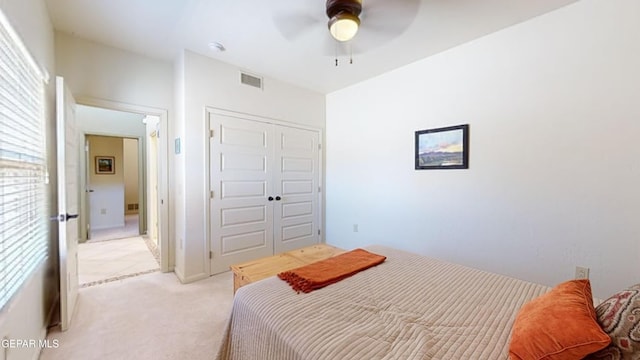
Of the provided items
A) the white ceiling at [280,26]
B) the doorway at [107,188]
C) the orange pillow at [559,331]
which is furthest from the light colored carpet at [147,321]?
the doorway at [107,188]

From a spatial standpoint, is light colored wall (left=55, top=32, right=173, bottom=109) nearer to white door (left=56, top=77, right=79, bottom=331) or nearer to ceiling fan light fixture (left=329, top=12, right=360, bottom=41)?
white door (left=56, top=77, right=79, bottom=331)

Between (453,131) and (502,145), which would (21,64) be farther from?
(502,145)

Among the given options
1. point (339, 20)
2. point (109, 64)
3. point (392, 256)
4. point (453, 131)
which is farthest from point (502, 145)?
point (109, 64)

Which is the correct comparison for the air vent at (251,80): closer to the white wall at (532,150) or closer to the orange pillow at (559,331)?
the white wall at (532,150)

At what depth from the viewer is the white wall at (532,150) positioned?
1839 mm

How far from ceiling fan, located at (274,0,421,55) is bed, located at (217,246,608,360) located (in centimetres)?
172

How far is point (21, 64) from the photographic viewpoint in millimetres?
1423

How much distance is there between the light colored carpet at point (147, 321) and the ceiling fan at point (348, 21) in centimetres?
243

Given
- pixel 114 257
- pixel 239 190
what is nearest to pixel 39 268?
pixel 239 190

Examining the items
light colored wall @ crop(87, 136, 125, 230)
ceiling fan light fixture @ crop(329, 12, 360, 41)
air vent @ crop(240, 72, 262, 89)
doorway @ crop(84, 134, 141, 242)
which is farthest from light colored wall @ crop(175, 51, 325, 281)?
light colored wall @ crop(87, 136, 125, 230)

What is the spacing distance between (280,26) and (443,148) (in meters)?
2.00

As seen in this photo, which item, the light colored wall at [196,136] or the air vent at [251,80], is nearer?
the light colored wall at [196,136]

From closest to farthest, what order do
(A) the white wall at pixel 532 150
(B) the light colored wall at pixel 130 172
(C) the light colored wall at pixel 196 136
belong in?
(A) the white wall at pixel 532 150 < (C) the light colored wall at pixel 196 136 < (B) the light colored wall at pixel 130 172

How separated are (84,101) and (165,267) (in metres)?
1.94
